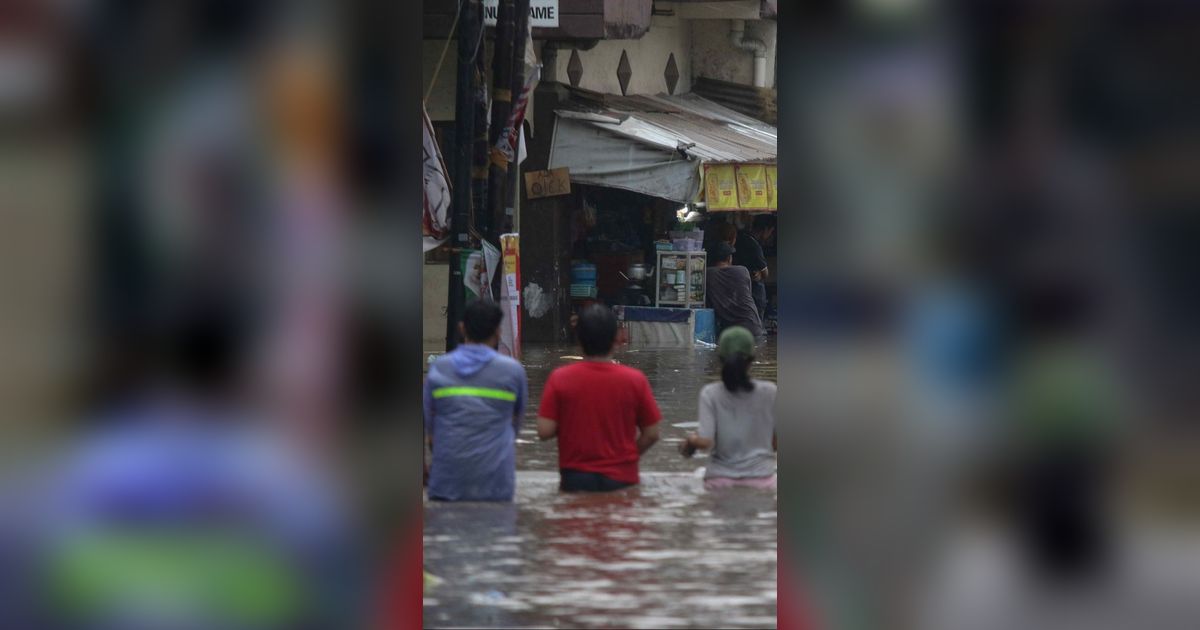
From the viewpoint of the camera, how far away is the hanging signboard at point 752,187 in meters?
18.5

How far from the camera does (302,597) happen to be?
2.76m

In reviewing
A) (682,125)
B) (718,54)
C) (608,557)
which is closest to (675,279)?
(682,125)

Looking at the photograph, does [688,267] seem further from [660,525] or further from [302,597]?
[302,597]

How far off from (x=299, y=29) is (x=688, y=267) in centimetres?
1542

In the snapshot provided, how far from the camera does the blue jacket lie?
6.26 meters

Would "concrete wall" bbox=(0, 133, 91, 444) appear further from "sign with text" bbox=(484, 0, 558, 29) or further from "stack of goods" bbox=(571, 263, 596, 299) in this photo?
"stack of goods" bbox=(571, 263, 596, 299)

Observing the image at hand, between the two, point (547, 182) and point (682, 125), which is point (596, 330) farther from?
point (682, 125)

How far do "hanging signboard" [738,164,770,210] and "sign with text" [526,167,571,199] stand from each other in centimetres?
213

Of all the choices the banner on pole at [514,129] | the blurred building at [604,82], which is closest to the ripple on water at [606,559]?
A: the banner on pole at [514,129]

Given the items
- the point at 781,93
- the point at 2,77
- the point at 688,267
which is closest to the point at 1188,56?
the point at 781,93

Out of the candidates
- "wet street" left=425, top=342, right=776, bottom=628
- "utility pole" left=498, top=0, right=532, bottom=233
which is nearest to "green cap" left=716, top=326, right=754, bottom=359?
"wet street" left=425, top=342, right=776, bottom=628

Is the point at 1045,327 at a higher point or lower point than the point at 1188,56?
lower

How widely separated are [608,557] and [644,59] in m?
16.4

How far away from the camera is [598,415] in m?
6.60
